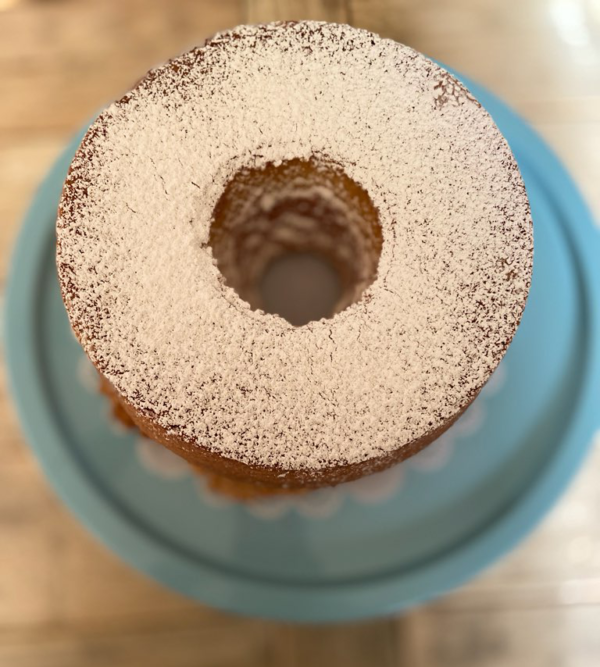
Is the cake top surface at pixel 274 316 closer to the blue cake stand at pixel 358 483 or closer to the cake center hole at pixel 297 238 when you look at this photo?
the cake center hole at pixel 297 238

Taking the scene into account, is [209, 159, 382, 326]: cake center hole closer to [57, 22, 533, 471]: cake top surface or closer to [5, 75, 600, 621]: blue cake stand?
[57, 22, 533, 471]: cake top surface

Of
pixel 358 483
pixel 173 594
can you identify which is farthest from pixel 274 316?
pixel 173 594

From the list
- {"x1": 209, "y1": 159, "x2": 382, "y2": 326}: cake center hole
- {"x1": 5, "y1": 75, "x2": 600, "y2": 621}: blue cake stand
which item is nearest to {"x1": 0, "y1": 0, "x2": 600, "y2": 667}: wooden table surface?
{"x1": 5, "y1": 75, "x2": 600, "y2": 621}: blue cake stand

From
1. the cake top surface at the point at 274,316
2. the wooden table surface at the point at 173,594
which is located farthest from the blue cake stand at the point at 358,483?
the cake top surface at the point at 274,316

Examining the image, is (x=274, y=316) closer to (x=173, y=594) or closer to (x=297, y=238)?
(x=297, y=238)
